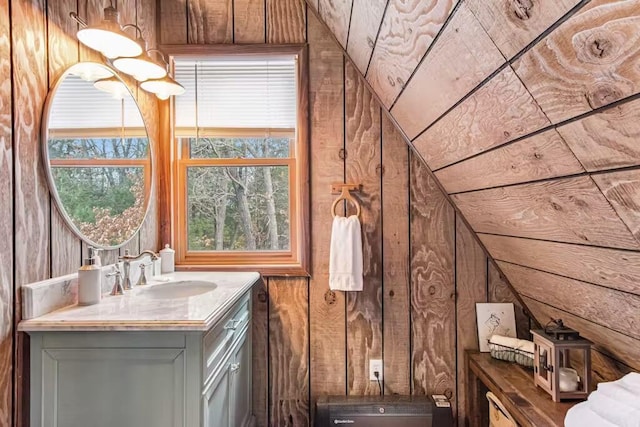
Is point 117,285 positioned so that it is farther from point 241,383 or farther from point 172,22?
point 172,22

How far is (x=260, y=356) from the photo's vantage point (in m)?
1.91

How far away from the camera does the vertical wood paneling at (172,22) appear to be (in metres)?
1.92

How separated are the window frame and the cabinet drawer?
0.32m

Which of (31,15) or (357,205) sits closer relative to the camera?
(31,15)

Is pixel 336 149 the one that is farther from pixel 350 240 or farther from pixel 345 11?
pixel 345 11

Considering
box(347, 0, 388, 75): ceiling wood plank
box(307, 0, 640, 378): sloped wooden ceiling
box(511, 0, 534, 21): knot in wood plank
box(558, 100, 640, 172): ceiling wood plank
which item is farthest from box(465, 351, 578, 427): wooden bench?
box(347, 0, 388, 75): ceiling wood plank

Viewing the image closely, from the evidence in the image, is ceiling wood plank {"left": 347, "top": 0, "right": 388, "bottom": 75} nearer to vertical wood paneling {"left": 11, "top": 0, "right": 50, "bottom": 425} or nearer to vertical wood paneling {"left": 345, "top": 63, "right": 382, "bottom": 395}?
vertical wood paneling {"left": 345, "top": 63, "right": 382, "bottom": 395}

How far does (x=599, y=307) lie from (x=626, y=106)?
2.97ft

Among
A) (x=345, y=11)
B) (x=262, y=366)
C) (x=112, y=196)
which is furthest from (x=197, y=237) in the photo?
(x=345, y=11)

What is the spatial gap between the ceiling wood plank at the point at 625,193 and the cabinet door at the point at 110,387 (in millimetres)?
1229

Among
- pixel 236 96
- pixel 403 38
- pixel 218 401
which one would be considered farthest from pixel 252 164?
pixel 218 401

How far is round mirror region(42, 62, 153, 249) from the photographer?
3.98 feet

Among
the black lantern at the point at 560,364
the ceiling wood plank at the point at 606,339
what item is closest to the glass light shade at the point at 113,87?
the black lantern at the point at 560,364

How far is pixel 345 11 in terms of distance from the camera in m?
1.53
